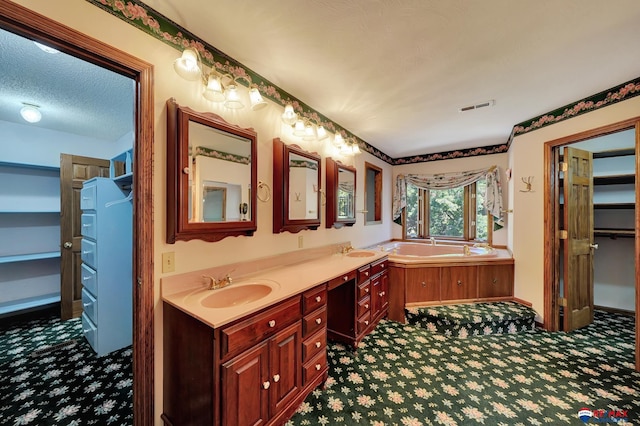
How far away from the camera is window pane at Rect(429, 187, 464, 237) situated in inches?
156

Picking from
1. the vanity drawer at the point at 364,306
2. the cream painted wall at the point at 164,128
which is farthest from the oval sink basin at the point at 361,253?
the cream painted wall at the point at 164,128

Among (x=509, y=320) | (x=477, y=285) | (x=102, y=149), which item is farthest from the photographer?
(x=102, y=149)

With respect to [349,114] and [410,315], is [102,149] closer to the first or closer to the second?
[349,114]

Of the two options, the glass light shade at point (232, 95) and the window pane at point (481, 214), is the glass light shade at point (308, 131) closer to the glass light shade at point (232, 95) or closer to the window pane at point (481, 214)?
the glass light shade at point (232, 95)

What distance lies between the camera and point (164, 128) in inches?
50.9

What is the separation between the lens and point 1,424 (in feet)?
4.48

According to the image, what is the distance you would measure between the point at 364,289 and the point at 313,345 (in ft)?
2.73

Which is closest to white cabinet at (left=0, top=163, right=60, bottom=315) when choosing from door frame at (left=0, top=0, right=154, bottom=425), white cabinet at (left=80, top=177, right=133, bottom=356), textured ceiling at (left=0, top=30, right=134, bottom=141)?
textured ceiling at (left=0, top=30, right=134, bottom=141)

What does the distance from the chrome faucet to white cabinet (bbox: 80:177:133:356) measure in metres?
1.27

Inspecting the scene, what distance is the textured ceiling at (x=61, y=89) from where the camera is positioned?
1548mm

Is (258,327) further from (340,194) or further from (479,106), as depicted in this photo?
(479,106)

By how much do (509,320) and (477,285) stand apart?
1.55 ft

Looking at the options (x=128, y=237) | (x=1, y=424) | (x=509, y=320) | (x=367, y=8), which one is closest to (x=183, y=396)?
(x=1, y=424)

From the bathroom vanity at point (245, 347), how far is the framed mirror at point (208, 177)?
0.33 meters
